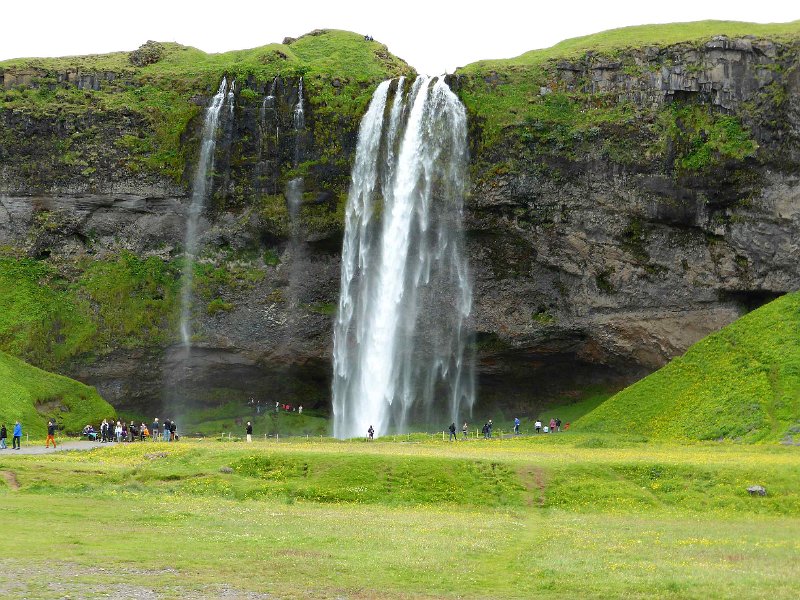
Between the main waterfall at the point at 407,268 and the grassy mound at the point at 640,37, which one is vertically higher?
the grassy mound at the point at 640,37

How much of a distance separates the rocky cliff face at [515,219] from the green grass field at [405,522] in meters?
26.3

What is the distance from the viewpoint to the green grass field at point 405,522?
71.6 ft

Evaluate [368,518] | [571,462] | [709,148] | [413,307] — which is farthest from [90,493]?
[709,148]

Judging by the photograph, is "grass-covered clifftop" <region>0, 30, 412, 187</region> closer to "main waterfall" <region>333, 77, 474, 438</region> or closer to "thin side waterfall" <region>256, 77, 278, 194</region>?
"thin side waterfall" <region>256, 77, 278, 194</region>

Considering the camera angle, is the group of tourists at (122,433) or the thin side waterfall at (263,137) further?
the thin side waterfall at (263,137)

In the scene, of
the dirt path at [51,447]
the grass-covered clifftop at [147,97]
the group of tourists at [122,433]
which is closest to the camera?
the dirt path at [51,447]

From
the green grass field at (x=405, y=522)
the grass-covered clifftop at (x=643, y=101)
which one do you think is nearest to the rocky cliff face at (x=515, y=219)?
the grass-covered clifftop at (x=643, y=101)

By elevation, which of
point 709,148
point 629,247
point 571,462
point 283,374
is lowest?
point 283,374

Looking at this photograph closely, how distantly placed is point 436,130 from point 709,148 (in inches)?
791

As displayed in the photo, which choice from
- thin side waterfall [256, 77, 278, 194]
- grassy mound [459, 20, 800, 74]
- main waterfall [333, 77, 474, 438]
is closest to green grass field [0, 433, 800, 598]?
main waterfall [333, 77, 474, 438]

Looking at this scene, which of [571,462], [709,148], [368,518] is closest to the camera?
[368,518]

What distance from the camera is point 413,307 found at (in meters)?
80.6

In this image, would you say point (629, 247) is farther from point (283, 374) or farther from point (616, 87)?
point (283, 374)

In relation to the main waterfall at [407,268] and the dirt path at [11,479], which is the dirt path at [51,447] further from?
the main waterfall at [407,268]
